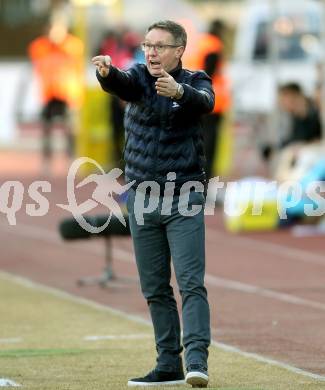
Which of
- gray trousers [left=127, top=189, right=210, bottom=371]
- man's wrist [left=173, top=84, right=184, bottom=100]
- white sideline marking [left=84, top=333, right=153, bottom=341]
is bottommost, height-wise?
white sideline marking [left=84, top=333, right=153, bottom=341]

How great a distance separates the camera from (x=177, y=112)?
8633 millimetres

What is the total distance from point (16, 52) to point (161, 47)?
4350cm

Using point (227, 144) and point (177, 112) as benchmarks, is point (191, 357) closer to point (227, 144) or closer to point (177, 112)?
point (177, 112)

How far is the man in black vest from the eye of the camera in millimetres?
8609

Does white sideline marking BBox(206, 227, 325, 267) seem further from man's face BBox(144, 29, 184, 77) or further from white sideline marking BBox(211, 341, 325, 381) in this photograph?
man's face BBox(144, 29, 184, 77)

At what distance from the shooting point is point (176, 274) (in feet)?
28.8

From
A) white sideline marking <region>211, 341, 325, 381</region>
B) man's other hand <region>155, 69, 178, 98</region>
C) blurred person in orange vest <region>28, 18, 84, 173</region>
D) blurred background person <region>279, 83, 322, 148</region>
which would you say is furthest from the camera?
blurred person in orange vest <region>28, 18, 84, 173</region>

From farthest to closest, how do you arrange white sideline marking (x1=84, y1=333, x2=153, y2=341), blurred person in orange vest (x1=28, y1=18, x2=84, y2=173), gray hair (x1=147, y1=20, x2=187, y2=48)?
blurred person in orange vest (x1=28, y1=18, x2=84, y2=173) → white sideline marking (x1=84, y1=333, x2=153, y2=341) → gray hair (x1=147, y1=20, x2=187, y2=48)

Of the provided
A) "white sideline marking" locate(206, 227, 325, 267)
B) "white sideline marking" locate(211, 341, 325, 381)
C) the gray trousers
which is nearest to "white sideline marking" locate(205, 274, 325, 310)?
"white sideline marking" locate(206, 227, 325, 267)

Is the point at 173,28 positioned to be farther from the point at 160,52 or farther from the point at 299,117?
the point at 299,117

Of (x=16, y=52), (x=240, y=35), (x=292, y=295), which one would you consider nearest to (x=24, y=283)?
(x=292, y=295)

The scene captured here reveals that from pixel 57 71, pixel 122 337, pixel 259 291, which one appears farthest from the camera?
pixel 57 71

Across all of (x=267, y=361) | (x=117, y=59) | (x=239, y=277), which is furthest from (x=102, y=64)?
(x=117, y=59)

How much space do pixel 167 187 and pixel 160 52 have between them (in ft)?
2.46
